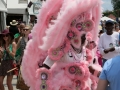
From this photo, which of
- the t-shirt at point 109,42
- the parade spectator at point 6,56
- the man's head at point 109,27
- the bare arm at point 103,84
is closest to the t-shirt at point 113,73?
the bare arm at point 103,84

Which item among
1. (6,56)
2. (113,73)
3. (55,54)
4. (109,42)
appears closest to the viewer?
(113,73)

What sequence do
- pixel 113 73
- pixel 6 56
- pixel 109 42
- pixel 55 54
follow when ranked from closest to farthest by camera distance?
pixel 113 73 < pixel 55 54 < pixel 6 56 < pixel 109 42

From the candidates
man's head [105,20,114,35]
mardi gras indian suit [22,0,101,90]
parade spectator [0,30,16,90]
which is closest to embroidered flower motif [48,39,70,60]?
mardi gras indian suit [22,0,101,90]

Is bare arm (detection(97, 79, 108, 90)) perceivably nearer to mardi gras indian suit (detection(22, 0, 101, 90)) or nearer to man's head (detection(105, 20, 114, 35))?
mardi gras indian suit (detection(22, 0, 101, 90))

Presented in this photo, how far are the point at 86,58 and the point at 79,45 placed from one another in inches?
12.4

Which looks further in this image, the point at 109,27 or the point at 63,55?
the point at 109,27

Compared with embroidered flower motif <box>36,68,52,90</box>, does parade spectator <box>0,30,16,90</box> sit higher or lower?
lower

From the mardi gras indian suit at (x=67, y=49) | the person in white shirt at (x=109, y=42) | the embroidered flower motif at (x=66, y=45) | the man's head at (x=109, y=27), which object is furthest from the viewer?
the man's head at (x=109, y=27)

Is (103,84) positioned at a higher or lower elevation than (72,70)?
higher

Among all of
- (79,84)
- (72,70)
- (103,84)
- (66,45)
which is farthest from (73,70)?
(103,84)

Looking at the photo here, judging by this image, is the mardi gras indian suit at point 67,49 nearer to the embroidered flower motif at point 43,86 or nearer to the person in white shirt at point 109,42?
the embroidered flower motif at point 43,86

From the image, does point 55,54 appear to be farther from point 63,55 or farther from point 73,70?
point 73,70

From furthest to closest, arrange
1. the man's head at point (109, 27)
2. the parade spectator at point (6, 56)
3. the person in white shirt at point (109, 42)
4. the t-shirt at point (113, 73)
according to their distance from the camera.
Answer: the man's head at point (109, 27)
the person in white shirt at point (109, 42)
the parade spectator at point (6, 56)
the t-shirt at point (113, 73)

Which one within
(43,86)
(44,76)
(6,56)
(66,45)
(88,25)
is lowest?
(6,56)
